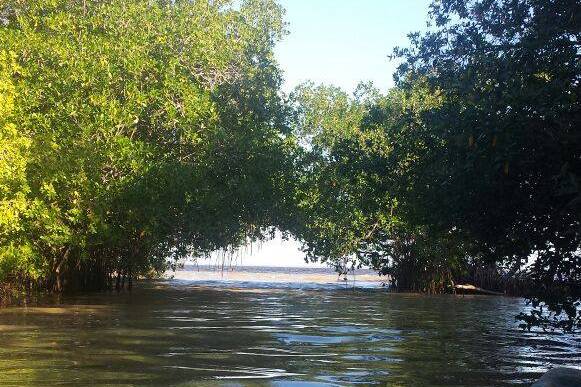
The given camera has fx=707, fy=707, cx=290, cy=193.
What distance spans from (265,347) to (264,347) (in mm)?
16

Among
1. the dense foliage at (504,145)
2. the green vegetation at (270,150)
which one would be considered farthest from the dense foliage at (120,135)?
the dense foliage at (504,145)

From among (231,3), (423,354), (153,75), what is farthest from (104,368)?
(231,3)

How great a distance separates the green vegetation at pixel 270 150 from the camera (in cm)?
1110

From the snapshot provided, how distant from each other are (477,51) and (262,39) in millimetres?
23074

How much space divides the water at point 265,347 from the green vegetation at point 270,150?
1.45 m

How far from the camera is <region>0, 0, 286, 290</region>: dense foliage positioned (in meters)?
19.0

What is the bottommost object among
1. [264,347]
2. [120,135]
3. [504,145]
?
[264,347]

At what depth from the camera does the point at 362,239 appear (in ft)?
110

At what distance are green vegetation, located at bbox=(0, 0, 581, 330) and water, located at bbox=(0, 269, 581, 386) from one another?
4.77ft

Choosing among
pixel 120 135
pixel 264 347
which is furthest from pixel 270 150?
pixel 264 347

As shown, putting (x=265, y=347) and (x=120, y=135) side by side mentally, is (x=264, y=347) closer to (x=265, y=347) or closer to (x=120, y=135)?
(x=265, y=347)

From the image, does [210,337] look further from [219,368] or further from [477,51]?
[477,51]

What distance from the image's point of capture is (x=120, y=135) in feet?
69.7

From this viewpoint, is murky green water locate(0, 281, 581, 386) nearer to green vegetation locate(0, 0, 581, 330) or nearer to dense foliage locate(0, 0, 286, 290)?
green vegetation locate(0, 0, 581, 330)
